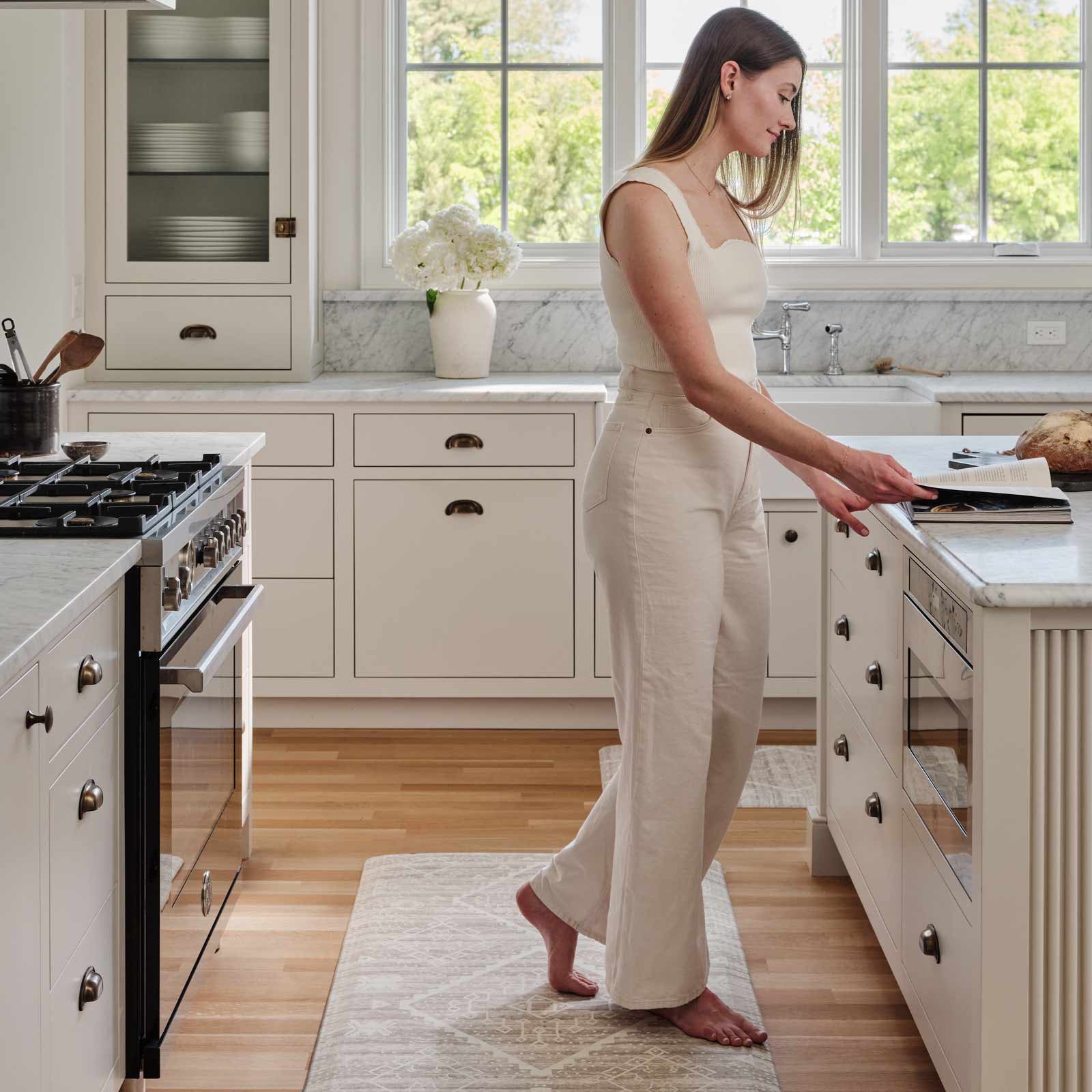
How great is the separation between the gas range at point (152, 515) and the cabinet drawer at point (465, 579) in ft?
4.02

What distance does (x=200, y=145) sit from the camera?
3.99 meters

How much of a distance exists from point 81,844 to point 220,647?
0.50 meters

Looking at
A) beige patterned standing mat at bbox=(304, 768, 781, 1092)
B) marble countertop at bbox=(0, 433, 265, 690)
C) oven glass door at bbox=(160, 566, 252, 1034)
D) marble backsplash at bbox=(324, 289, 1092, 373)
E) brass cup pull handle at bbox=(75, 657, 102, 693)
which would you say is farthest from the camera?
marble backsplash at bbox=(324, 289, 1092, 373)

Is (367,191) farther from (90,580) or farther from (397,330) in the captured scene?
(90,580)

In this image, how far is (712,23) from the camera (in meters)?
1.99

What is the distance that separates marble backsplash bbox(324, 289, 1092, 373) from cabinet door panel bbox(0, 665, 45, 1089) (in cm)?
298

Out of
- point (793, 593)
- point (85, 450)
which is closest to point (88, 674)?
point (85, 450)

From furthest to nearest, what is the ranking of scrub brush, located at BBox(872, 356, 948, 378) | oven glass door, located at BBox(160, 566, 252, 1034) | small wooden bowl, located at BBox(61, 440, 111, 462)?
1. scrub brush, located at BBox(872, 356, 948, 378)
2. small wooden bowl, located at BBox(61, 440, 111, 462)
3. oven glass door, located at BBox(160, 566, 252, 1034)

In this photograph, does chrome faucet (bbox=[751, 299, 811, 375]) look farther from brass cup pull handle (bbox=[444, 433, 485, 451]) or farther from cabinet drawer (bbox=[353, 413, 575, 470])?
brass cup pull handle (bbox=[444, 433, 485, 451])

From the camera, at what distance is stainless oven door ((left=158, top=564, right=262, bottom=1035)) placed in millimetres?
1951

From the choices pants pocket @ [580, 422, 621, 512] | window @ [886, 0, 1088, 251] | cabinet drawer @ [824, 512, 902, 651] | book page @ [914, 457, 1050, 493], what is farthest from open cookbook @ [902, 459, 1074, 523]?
window @ [886, 0, 1088, 251]

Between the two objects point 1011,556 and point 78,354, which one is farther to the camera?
point 78,354

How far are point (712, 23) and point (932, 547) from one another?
2.59ft

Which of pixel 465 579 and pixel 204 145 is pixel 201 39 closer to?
pixel 204 145
